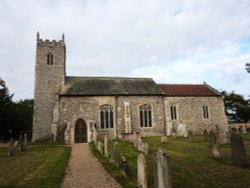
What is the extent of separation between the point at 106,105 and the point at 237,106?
28791mm

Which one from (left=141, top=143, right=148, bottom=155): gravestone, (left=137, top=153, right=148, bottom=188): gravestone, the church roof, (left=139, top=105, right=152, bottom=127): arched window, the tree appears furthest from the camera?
the tree

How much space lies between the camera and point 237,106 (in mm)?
42000

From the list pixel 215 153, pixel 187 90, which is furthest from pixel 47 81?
pixel 215 153

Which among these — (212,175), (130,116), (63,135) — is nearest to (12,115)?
(63,135)

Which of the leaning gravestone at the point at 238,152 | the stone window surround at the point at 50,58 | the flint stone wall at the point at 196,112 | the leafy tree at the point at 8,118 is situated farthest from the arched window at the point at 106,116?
the leaning gravestone at the point at 238,152

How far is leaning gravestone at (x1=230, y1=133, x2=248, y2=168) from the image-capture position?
30.5ft

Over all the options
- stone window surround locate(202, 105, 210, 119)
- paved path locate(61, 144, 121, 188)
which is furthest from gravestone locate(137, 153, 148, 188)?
stone window surround locate(202, 105, 210, 119)

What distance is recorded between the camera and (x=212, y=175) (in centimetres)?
771

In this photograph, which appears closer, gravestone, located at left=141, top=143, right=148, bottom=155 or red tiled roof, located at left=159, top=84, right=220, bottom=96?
gravestone, located at left=141, top=143, right=148, bottom=155

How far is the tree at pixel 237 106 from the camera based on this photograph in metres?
39.7

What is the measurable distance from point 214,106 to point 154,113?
28.4 feet

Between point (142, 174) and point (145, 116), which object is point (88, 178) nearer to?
point (142, 174)

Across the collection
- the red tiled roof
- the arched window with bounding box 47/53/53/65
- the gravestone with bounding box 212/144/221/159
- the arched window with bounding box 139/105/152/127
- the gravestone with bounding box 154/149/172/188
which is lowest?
the gravestone with bounding box 212/144/221/159

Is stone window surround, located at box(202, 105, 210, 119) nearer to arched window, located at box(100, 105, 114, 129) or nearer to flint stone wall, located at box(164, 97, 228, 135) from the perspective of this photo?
flint stone wall, located at box(164, 97, 228, 135)
